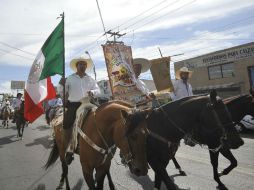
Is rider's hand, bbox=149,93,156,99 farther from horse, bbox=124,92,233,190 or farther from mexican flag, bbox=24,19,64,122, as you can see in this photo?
mexican flag, bbox=24,19,64,122

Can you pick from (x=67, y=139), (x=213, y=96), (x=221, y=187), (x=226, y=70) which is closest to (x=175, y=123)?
(x=213, y=96)

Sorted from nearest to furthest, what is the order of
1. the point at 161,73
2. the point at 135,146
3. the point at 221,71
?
the point at 135,146 < the point at 161,73 < the point at 221,71

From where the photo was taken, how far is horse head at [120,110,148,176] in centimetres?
409

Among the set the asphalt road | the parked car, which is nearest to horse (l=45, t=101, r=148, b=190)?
the asphalt road

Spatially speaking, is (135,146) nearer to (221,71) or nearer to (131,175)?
(131,175)

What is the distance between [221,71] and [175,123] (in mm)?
26623

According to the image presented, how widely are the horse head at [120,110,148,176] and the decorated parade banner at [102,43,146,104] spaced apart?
320cm

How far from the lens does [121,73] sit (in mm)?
8172

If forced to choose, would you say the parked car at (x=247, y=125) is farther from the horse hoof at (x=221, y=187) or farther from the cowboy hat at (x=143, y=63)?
the horse hoof at (x=221, y=187)

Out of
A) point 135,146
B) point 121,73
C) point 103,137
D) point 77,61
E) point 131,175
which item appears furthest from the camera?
point 121,73

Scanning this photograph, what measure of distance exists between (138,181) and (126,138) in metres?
3.11

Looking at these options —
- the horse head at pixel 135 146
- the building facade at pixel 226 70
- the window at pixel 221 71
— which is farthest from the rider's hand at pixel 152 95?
the window at pixel 221 71

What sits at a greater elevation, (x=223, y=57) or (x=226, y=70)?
(x=223, y=57)

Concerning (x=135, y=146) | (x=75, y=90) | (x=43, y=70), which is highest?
(x=43, y=70)
